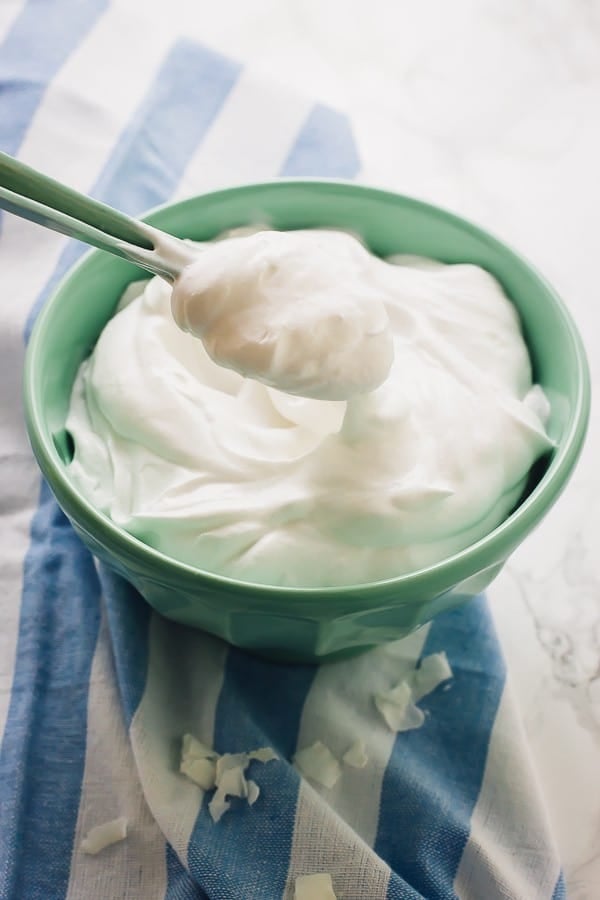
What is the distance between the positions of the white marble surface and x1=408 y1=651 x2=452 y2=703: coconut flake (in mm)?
87

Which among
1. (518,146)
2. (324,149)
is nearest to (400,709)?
(324,149)

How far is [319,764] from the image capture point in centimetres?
93

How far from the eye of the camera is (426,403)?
872mm

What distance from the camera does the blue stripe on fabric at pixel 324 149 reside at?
129 centimetres

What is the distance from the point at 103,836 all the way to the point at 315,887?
0.19m

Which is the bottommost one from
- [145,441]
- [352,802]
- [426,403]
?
[352,802]

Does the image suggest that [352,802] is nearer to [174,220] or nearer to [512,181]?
[174,220]

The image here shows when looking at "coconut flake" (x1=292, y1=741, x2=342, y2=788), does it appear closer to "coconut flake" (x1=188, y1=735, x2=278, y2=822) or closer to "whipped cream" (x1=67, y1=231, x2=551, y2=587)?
"coconut flake" (x1=188, y1=735, x2=278, y2=822)

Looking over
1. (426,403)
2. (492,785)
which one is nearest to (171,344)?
(426,403)

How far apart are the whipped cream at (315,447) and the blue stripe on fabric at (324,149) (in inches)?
14.5

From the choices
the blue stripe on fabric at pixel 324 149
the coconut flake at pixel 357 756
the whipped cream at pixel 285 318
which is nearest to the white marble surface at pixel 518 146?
the blue stripe on fabric at pixel 324 149

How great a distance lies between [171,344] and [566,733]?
522mm

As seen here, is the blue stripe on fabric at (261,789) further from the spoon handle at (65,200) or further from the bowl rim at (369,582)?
the spoon handle at (65,200)

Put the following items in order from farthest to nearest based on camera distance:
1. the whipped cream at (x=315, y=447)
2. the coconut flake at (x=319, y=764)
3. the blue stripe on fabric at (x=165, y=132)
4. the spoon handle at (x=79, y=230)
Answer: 1. the blue stripe on fabric at (x=165, y=132)
2. the coconut flake at (x=319, y=764)
3. the whipped cream at (x=315, y=447)
4. the spoon handle at (x=79, y=230)
